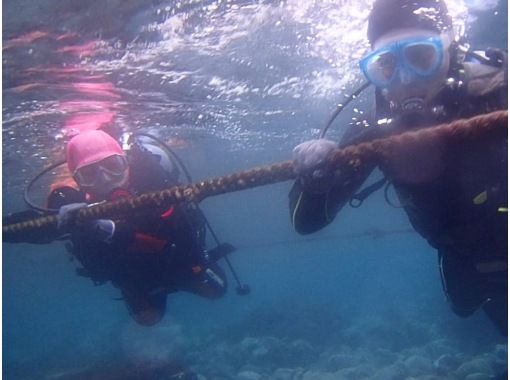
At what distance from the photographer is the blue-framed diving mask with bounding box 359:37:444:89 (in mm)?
3623

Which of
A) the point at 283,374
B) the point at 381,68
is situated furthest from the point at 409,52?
the point at 283,374

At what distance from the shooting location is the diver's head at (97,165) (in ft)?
20.3

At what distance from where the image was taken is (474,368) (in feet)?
32.8

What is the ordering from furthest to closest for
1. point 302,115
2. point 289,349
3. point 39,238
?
point 302,115, point 289,349, point 39,238

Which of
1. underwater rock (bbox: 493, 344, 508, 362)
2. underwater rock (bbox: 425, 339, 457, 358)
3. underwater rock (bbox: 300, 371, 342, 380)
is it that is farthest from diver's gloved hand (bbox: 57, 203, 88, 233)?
underwater rock (bbox: 425, 339, 457, 358)

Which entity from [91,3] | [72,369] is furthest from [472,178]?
[72,369]

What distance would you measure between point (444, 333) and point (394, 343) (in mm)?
1791

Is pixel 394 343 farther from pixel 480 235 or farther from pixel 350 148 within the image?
pixel 350 148

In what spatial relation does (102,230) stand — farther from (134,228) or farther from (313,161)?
(313,161)

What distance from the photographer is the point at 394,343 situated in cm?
1396

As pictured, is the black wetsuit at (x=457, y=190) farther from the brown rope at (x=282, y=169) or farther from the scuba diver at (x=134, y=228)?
the scuba diver at (x=134, y=228)

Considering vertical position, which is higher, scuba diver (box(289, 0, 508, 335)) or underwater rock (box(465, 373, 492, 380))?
scuba diver (box(289, 0, 508, 335))

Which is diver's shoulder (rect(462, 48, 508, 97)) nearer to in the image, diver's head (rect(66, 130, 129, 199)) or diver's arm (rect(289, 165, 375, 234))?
diver's arm (rect(289, 165, 375, 234))

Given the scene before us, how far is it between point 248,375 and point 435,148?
Answer: 10327mm
